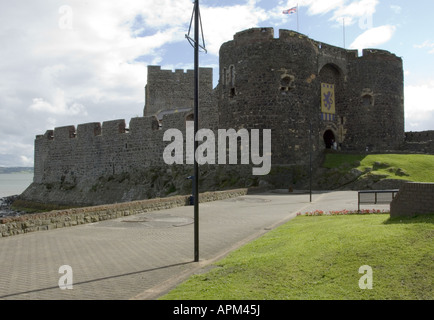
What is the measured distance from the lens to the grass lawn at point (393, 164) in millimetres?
25266

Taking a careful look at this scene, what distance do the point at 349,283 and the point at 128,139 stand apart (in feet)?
106

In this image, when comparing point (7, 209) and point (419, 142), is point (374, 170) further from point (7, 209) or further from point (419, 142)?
point (7, 209)

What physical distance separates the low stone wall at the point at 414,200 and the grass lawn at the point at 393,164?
16.9 metres

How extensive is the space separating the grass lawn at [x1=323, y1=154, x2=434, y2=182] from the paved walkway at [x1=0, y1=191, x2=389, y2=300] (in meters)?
11.7

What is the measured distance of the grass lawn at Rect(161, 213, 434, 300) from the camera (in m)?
5.33

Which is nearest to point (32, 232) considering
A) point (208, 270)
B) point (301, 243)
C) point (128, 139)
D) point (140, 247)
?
point (140, 247)

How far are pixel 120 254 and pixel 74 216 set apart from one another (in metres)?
5.49

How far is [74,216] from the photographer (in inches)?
536

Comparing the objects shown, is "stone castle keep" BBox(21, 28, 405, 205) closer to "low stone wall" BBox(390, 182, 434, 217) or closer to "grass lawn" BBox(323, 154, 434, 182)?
"grass lawn" BBox(323, 154, 434, 182)

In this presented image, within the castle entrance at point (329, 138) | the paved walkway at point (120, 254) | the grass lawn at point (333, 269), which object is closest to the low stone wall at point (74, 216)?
the paved walkway at point (120, 254)

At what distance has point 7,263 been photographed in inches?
309

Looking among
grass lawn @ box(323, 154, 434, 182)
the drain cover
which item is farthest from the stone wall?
the drain cover

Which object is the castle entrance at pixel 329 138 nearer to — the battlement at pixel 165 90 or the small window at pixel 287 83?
the small window at pixel 287 83
